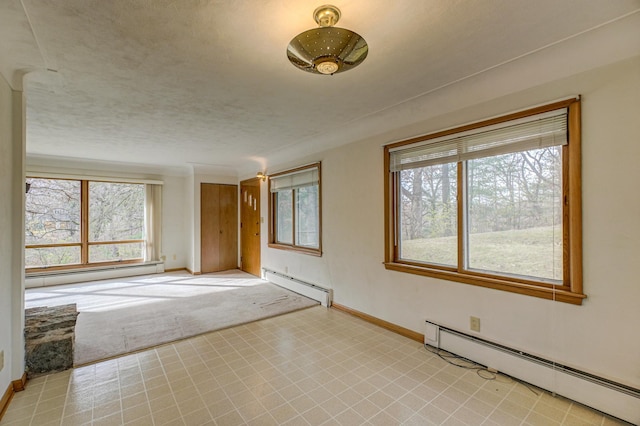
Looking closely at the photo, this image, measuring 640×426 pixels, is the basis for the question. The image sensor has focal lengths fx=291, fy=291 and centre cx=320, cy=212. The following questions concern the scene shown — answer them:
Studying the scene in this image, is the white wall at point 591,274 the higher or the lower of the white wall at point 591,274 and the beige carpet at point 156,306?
the higher

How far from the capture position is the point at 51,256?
529cm

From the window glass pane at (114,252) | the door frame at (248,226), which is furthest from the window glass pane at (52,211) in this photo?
the door frame at (248,226)

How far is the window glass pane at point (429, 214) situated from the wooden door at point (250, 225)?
3476 mm

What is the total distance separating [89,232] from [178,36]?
5.50 meters

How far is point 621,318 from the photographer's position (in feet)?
5.77

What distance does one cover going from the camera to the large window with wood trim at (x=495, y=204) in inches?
78.1

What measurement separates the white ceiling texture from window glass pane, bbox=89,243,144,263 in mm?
2989

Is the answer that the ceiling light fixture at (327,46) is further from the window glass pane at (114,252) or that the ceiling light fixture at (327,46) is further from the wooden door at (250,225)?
the window glass pane at (114,252)

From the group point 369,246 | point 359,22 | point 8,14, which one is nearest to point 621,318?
point 369,246

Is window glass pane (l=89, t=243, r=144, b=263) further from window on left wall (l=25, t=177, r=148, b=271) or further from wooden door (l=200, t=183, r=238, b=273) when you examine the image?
wooden door (l=200, t=183, r=238, b=273)

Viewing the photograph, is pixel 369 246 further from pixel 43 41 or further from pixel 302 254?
pixel 43 41

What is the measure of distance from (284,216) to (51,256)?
14.1ft

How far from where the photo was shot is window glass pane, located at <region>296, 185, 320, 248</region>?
14.5 ft

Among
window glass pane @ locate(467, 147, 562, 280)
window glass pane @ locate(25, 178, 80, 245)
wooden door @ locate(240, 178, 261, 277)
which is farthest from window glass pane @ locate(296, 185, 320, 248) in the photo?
window glass pane @ locate(25, 178, 80, 245)
